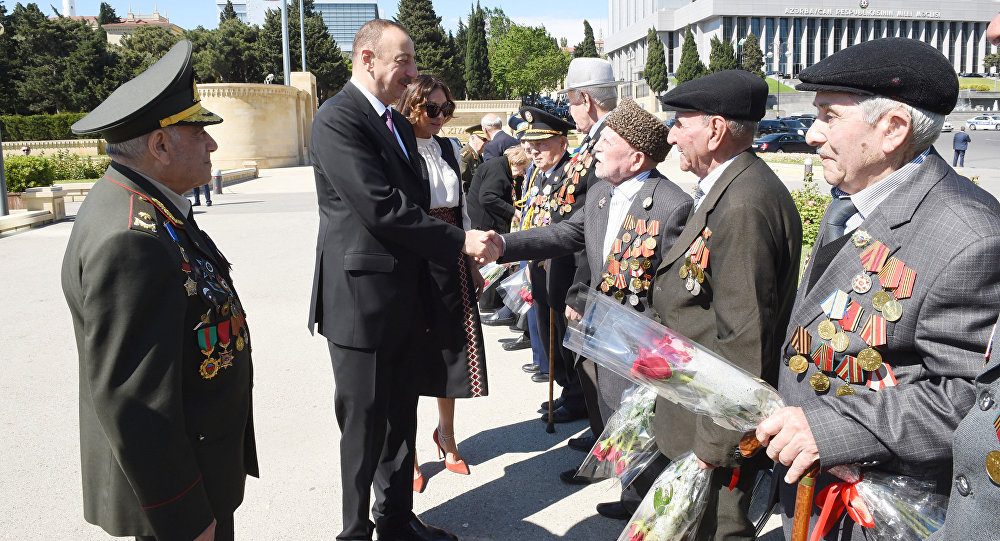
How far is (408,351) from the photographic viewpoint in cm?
339

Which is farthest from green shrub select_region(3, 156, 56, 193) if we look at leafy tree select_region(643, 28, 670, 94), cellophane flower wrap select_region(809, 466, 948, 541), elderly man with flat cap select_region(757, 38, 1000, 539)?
leafy tree select_region(643, 28, 670, 94)

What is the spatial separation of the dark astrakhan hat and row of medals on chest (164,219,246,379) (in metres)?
1.94

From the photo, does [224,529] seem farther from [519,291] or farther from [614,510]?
[519,291]

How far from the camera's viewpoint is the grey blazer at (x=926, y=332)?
164 centimetres

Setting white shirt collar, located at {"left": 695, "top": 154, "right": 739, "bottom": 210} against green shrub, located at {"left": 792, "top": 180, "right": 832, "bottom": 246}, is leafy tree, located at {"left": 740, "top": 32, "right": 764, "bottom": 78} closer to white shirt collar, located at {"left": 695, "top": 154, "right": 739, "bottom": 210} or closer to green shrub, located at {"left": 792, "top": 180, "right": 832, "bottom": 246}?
green shrub, located at {"left": 792, "top": 180, "right": 832, "bottom": 246}

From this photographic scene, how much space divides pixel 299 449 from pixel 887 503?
3.56 meters

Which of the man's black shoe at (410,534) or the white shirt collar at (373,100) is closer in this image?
the white shirt collar at (373,100)

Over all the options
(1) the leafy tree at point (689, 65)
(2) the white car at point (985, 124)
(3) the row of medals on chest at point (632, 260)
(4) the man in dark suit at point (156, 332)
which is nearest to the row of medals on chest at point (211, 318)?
(4) the man in dark suit at point (156, 332)

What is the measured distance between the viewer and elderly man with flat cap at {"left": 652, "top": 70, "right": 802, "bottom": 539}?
233cm

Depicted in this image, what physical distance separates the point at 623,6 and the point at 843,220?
434 feet

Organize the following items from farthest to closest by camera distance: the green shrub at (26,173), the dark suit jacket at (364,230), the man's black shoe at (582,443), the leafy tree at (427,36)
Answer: the leafy tree at (427,36)
the green shrub at (26,173)
the man's black shoe at (582,443)
the dark suit jacket at (364,230)

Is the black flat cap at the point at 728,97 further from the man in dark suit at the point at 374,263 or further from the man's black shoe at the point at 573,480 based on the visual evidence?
the man's black shoe at the point at 573,480

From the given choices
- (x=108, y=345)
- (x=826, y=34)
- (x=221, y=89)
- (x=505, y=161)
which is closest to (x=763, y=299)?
(x=108, y=345)

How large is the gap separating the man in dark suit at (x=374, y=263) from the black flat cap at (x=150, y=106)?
2.99 ft
